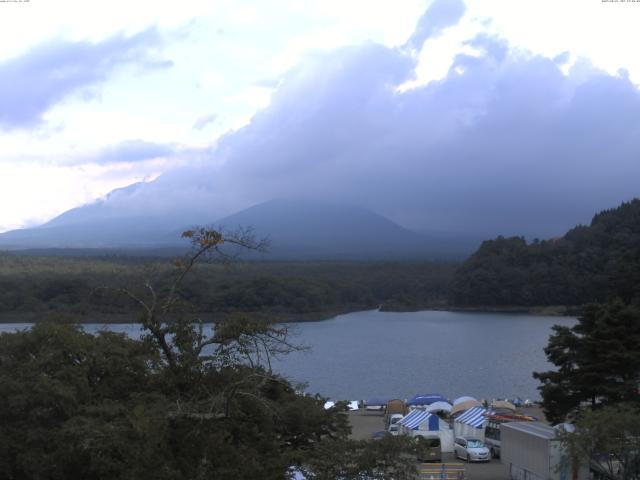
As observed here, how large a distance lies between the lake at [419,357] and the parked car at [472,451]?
325cm

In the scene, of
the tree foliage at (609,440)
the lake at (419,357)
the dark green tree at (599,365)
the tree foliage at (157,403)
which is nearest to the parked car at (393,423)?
the lake at (419,357)

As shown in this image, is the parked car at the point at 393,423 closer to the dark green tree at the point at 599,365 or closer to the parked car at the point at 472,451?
the parked car at the point at 472,451

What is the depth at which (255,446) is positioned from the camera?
196 inches

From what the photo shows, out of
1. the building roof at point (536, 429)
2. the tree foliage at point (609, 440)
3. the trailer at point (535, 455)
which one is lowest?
the trailer at point (535, 455)

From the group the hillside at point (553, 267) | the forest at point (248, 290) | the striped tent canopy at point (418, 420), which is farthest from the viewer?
the hillside at point (553, 267)

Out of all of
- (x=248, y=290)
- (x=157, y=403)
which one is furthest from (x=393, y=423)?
(x=248, y=290)

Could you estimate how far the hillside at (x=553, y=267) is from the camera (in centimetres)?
4725

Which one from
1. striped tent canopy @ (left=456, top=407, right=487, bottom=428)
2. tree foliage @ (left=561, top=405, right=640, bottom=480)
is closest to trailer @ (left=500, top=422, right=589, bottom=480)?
tree foliage @ (left=561, top=405, right=640, bottom=480)

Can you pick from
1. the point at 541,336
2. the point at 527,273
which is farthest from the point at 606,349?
the point at 527,273

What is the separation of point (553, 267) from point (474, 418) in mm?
39218

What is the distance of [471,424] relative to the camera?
1176 cm

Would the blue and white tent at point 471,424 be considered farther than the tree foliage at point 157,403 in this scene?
Yes

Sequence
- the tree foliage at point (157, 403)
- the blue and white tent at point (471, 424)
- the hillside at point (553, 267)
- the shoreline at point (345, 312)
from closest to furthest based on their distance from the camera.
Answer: the tree foliage at point (157, 403) → the blue and white tent at point (471, 424) → the shoreline at point (345, 312) → the hillside at point (553, 267)

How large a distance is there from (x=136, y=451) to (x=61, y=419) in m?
1.38
